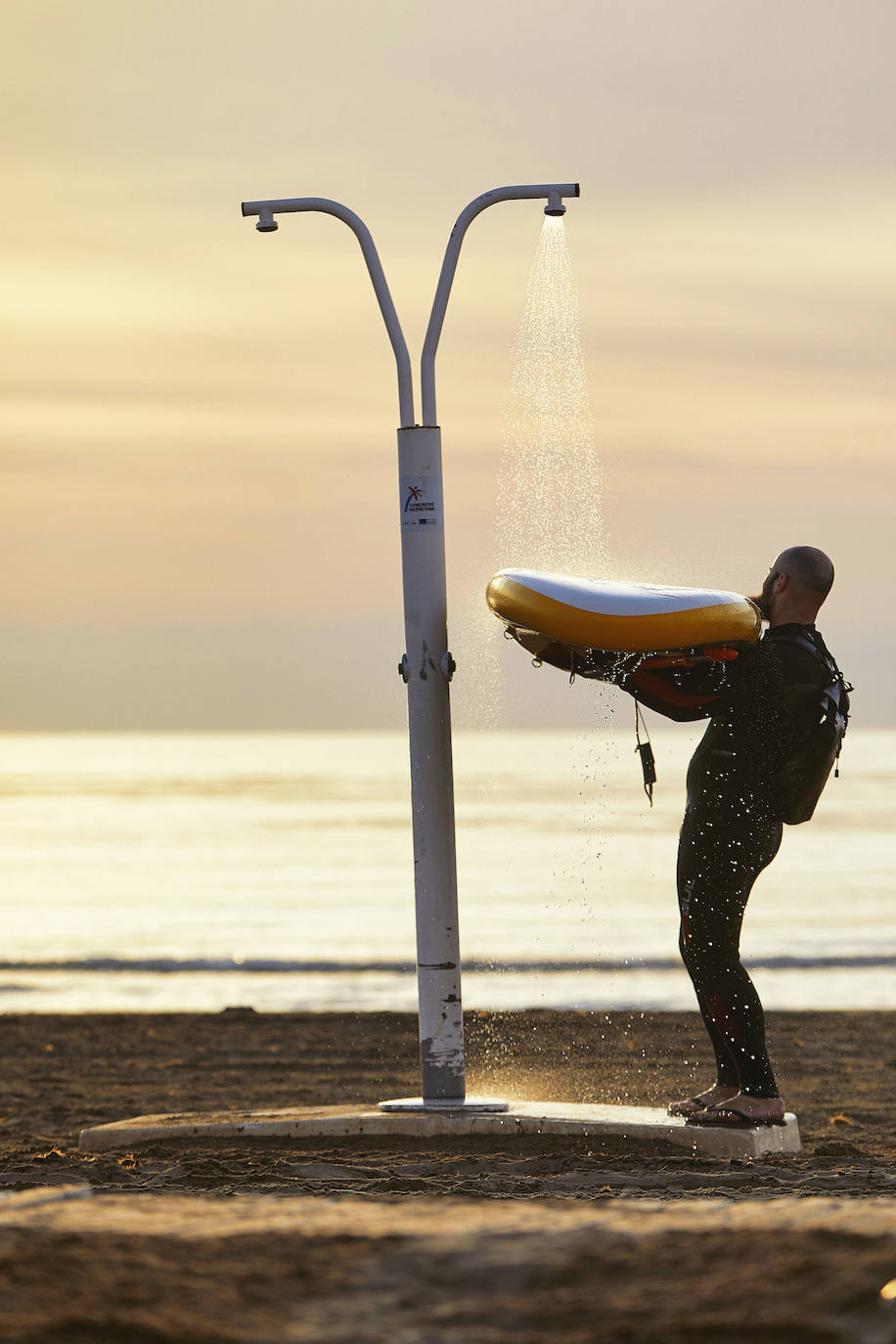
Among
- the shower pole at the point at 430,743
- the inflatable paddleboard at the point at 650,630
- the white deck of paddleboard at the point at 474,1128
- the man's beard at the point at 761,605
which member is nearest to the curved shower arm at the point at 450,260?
the shower pole at the point at 430,743

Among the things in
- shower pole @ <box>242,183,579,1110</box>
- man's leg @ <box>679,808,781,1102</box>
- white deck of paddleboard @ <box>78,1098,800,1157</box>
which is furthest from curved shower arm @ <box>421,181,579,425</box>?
white deck of paddleboard @ <box>78,1098,800,1157</box>

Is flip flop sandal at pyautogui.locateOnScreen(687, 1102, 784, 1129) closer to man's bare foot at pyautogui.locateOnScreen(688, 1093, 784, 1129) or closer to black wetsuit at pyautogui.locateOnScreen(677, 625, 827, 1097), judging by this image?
man's bare foot at pyautogui.locateOnScreen(688, 1093, 784, 1129)

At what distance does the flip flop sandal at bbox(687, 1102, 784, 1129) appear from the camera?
19.8 ft

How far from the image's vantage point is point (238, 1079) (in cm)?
955

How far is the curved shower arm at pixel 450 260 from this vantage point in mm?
6727

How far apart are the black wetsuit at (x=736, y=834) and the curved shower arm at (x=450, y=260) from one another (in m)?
1.89

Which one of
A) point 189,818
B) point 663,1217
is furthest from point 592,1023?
point 189,818

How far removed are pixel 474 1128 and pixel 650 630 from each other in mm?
2189

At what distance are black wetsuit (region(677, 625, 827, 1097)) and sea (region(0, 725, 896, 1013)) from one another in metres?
0.46

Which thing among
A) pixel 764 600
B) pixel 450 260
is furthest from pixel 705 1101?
pixel 450 260

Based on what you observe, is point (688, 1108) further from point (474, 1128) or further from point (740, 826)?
point (740, 826)

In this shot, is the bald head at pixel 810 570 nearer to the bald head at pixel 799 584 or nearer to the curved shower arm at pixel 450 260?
the bald head at pixel 799 584

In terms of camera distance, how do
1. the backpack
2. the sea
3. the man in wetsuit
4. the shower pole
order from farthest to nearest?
the sea
the shower pole
the man in wetsuit
the backpack

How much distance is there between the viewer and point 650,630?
20.0ft
